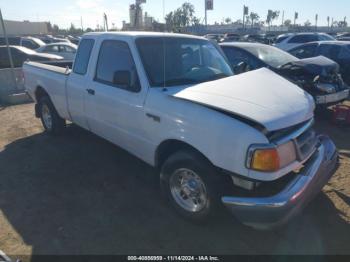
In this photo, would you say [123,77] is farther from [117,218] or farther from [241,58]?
[241,58]

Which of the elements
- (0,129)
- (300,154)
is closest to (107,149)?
(0,129)

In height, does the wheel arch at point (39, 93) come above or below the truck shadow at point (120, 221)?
above

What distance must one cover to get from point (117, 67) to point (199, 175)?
6.25ft

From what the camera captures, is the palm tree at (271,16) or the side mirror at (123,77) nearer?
the side mirror at (123,77)

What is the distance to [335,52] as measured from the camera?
33.5 feet

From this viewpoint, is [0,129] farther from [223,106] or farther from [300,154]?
[300,154]

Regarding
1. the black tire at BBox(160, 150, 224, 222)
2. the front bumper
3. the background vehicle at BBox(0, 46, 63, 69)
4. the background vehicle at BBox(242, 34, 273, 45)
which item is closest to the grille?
the front bumper

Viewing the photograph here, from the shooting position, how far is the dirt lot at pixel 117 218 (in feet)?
10.7

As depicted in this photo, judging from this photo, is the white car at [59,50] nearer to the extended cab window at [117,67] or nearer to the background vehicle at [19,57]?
the background vehicle at [19,57]

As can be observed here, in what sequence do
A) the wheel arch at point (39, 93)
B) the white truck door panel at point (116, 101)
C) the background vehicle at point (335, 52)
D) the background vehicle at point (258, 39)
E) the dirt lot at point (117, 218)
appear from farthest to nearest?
the background vehicle at point (258, 39) < the background vehicle at point (335, 52) < the wheel arch at point (39, 93) < the white truck door panel at point (116, 101) < the dirt lot at point (117, 218)

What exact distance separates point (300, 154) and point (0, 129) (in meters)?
6.39

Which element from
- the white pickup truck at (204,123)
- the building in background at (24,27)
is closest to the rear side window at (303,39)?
the white pickup truck at (204,123)

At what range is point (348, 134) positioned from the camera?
6.39 m

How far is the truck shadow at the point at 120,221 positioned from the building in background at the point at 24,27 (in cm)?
6401
